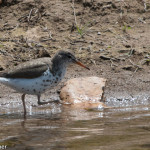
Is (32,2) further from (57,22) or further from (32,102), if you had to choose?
(32,102)

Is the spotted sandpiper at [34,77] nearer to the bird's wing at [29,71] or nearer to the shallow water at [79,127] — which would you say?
the bird's wing at [29,71]

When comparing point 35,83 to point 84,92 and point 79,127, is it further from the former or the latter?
point 79,127

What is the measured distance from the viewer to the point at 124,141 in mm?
5250

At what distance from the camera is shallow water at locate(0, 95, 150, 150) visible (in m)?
5.18

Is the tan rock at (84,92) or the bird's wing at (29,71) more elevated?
the bird's wing at (29,71)

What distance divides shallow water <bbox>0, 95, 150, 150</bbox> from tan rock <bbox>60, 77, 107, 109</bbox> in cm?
25

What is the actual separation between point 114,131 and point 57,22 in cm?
477

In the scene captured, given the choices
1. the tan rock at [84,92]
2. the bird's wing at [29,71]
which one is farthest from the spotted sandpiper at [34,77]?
the tan rock at [84,92]

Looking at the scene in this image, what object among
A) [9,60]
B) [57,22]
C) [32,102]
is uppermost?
[57,22]

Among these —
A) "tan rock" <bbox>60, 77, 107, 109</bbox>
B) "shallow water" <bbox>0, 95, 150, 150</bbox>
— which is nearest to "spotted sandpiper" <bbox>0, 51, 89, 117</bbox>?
"shallow water" <bbox>0, 95, 150, 150</bbox>

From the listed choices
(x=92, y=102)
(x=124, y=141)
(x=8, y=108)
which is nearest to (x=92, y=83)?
(x=92, y=102)

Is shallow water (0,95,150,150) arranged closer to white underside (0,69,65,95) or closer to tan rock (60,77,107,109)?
tan rock (60,77,107,109)

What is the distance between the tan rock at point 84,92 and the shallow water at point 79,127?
254 mm

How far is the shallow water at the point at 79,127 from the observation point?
17.0 ft
